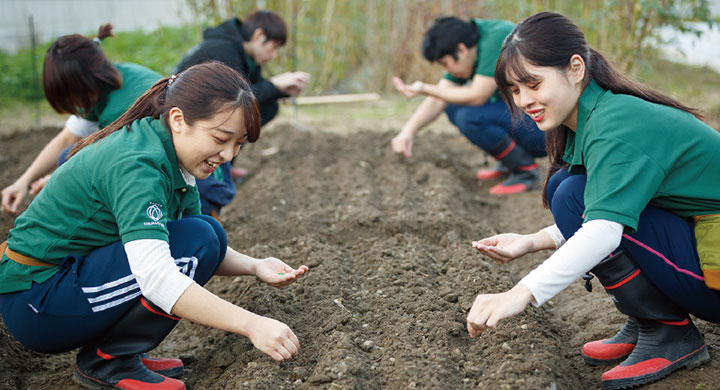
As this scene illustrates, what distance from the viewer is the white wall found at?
937 cm

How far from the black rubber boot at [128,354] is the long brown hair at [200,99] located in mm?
580

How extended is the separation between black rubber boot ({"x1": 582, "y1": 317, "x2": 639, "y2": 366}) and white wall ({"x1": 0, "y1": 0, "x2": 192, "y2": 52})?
24.4ft

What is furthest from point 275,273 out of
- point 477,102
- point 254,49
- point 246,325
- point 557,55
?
point 254,49

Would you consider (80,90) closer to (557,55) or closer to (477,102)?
(557,55)

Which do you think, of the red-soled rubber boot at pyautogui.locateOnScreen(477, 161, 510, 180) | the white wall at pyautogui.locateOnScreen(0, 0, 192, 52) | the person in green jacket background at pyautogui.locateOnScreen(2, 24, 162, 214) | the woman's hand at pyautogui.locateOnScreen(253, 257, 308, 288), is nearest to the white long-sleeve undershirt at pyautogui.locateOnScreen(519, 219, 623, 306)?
the woman's hand at pyautogui.locateOnScreen(253, 257, 308, 288)

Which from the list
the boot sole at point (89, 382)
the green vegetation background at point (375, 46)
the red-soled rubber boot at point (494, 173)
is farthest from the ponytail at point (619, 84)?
the green vegetation background at point (375, 46)

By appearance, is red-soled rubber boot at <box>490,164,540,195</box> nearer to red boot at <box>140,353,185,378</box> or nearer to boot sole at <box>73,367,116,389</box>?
red boot at <box>140,353,185,378</box>

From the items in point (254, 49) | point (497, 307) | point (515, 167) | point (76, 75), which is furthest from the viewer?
point (515, 167)

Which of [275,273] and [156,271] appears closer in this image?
[156,271]

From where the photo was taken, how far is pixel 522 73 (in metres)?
1.95

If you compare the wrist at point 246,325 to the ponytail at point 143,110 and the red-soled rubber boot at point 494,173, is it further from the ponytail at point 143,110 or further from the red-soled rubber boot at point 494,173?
the red-soled rubber boot at point 494,173

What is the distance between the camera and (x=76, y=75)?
2.88m

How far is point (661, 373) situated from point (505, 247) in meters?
0.60

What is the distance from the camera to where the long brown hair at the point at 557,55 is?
1909mm
